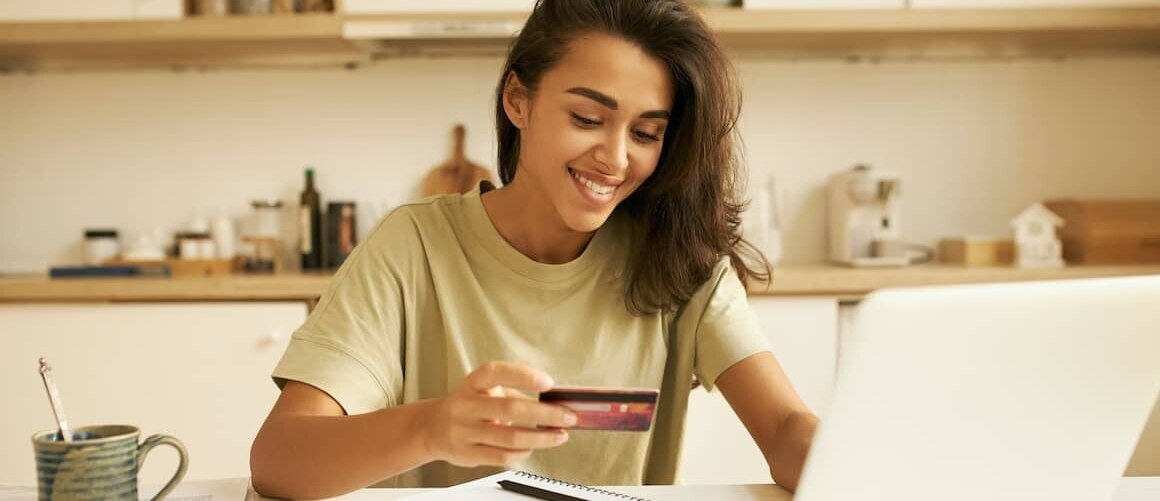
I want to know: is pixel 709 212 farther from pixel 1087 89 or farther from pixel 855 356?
pixel 1087 89

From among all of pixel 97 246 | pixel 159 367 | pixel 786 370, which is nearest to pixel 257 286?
pixel 159 367

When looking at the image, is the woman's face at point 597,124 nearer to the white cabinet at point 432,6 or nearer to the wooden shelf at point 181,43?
the white cabinet at point 432,6

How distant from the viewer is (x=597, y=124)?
1182 mm

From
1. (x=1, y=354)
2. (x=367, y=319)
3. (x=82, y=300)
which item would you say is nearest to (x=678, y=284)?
(x=367, y=319)

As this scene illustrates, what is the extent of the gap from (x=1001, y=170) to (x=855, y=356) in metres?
2.53

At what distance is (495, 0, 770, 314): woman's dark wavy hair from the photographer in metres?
1.21

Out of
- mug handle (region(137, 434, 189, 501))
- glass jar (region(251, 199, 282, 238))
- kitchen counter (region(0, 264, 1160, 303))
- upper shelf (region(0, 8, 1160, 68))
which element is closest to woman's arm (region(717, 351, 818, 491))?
mug handle (region(137, 434, 189, 501))

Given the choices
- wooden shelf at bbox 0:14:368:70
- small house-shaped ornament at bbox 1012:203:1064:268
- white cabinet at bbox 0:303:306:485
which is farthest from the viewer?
small house-shaped ornament at bbox 1012:203:1064:268

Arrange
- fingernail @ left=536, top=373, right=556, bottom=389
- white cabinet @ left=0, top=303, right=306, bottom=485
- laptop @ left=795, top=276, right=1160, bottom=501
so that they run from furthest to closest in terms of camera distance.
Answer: white cabinet @ left=0, top=303, right=306, bottom=485 → fingernail @ left=536, top=373, right=556, bottom=389 → laptop @ left=795, top=276, right=1160, bottom=501

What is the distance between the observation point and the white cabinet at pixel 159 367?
7.61 feet

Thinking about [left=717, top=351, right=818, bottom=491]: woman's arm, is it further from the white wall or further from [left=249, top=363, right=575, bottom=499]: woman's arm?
the white wall

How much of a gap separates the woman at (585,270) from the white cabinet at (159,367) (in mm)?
1146

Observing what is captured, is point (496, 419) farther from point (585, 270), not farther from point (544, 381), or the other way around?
point (585, 270)

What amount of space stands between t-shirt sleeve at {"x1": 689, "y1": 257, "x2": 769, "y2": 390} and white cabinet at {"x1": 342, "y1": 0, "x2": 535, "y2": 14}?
4.46ft
